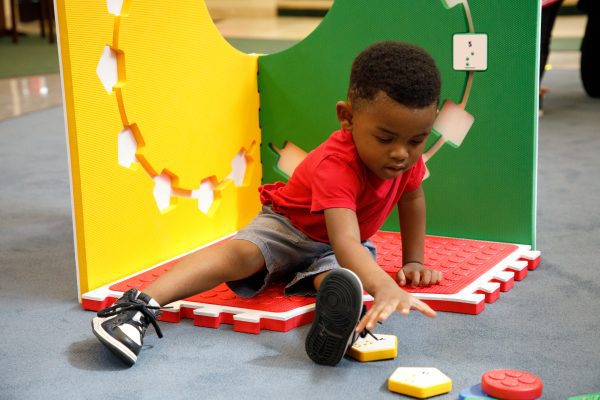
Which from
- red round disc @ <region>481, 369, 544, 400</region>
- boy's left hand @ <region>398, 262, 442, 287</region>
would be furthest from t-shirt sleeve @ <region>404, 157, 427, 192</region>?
red round disc @ <region>481, 369, 544, 400</region>

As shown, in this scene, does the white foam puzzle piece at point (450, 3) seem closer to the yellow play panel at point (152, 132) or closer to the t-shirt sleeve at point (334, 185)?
the yellow play panel at point (152, 132)

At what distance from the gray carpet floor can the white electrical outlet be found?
1.44 ft

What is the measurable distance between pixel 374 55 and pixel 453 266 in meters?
0.53

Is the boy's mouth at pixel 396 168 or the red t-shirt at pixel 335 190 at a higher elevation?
the boy's mouth at pixel 396 168

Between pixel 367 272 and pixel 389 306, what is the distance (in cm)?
11

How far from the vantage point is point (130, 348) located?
1321mm

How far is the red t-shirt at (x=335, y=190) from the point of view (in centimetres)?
146

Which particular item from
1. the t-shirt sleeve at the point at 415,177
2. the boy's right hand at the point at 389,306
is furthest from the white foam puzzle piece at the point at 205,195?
the boy's right hand at the point at 389,306

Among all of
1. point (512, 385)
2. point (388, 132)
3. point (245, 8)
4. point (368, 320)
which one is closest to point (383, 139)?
point (388, 132)

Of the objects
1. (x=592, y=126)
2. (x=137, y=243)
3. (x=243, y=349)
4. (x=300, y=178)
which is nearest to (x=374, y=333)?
(x=243, y=349)

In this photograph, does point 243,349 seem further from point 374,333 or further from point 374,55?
point 374,55

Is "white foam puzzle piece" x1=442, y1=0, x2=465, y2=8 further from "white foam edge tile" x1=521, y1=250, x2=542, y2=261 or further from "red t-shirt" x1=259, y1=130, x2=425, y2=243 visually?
"white foam edge tile" x1=521, y1=250, x2=542, y2=261

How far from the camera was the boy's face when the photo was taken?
1.38m

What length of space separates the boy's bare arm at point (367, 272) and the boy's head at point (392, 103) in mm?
114
